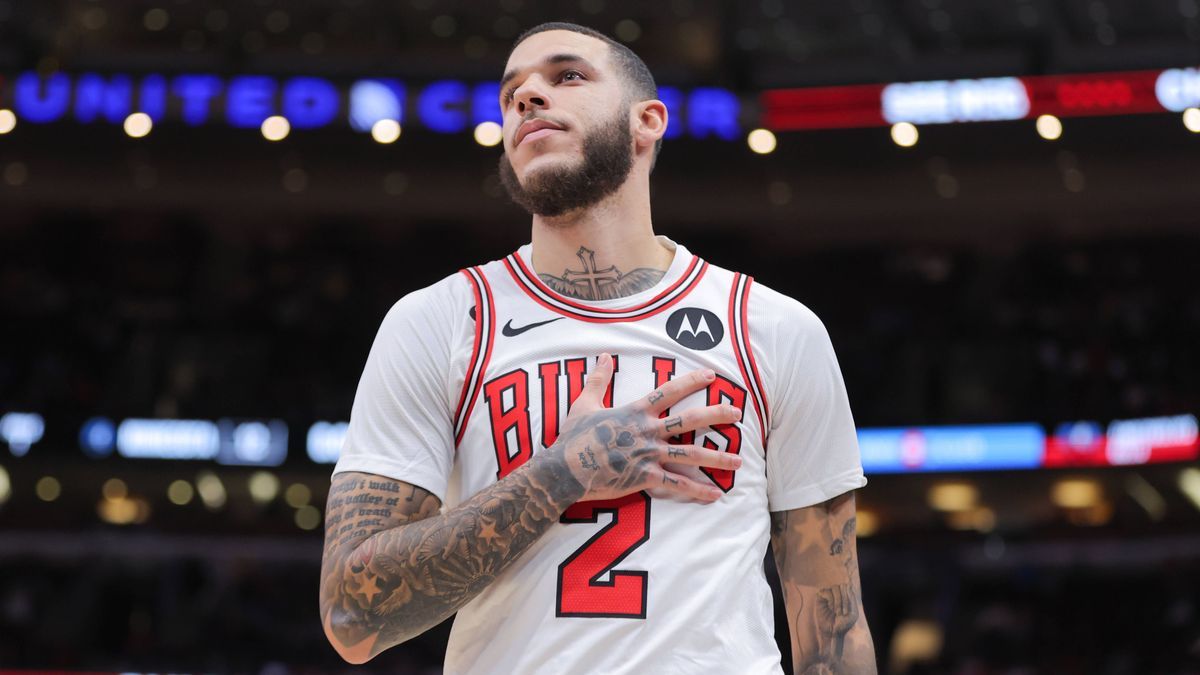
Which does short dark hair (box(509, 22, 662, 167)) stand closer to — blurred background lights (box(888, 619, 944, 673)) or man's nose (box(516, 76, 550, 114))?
man's nose (box(516, 76, 550, 114))

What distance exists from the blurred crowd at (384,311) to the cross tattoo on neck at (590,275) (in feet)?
43.2

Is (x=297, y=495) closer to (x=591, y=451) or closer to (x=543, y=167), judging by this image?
(x=543, y=167)

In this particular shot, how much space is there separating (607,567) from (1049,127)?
1431 cm

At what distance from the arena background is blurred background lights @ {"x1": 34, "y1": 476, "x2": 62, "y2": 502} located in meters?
0.04

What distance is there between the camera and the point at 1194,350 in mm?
14945

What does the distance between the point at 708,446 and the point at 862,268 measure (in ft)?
49.7

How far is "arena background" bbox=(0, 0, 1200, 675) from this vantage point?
14.3 metres

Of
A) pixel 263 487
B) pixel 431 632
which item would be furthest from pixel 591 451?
pixel 263 487

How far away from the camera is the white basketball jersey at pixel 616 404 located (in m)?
2.15

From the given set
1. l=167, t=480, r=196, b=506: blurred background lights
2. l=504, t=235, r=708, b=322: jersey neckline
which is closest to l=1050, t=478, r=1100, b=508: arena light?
l=167, t=480, r=196, b=506: blurred background lights

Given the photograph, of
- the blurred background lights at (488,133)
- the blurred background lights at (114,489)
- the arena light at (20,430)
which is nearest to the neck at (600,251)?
the blurred background lights at (488,133)

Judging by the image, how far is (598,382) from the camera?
226 cm

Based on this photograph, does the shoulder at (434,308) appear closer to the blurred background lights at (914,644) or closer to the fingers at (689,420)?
the fingers at (689,420)

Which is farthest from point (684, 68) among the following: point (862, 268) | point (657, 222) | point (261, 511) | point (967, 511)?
point (261, 511)
